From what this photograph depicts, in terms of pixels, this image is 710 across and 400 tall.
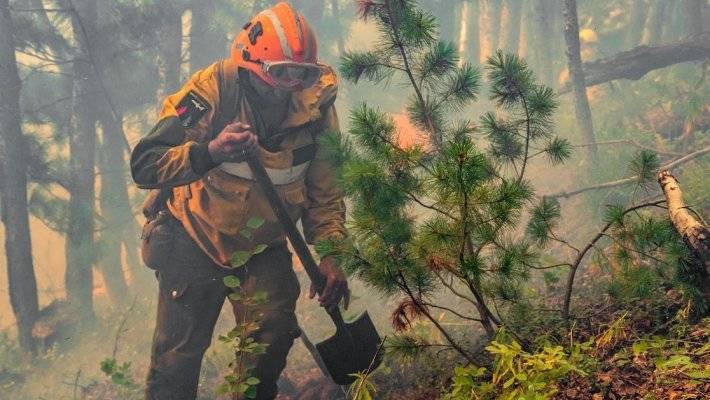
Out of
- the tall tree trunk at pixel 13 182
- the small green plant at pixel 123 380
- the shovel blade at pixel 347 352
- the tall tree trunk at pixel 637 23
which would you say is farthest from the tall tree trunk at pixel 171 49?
the tall tree trunk at pixel 637 23

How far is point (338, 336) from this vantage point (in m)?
3.65

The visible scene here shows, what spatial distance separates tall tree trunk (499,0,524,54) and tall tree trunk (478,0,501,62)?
0.26 meters

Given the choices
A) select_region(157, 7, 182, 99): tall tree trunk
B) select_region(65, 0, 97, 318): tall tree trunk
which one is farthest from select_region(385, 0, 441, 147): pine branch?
select_region(157, 7, 182, 99): tall tree trunk

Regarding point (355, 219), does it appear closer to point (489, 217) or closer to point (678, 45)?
point (489, 217)

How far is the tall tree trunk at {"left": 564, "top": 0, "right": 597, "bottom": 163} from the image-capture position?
8227 mm

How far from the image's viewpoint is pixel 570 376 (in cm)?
237

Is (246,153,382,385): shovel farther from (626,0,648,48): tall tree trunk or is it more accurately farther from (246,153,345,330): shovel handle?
(626,0,648,48): tall tree trunk

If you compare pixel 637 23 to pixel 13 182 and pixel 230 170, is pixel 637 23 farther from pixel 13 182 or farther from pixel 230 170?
pixel 13 182

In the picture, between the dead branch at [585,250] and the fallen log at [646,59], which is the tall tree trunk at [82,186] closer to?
the fallen log at [646,59]

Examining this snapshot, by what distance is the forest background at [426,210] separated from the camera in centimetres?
249

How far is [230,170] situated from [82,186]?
8257mm

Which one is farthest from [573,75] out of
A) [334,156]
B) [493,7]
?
[493,7]

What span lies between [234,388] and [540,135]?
7.63 ft

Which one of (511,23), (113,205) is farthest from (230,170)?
(511,23)
